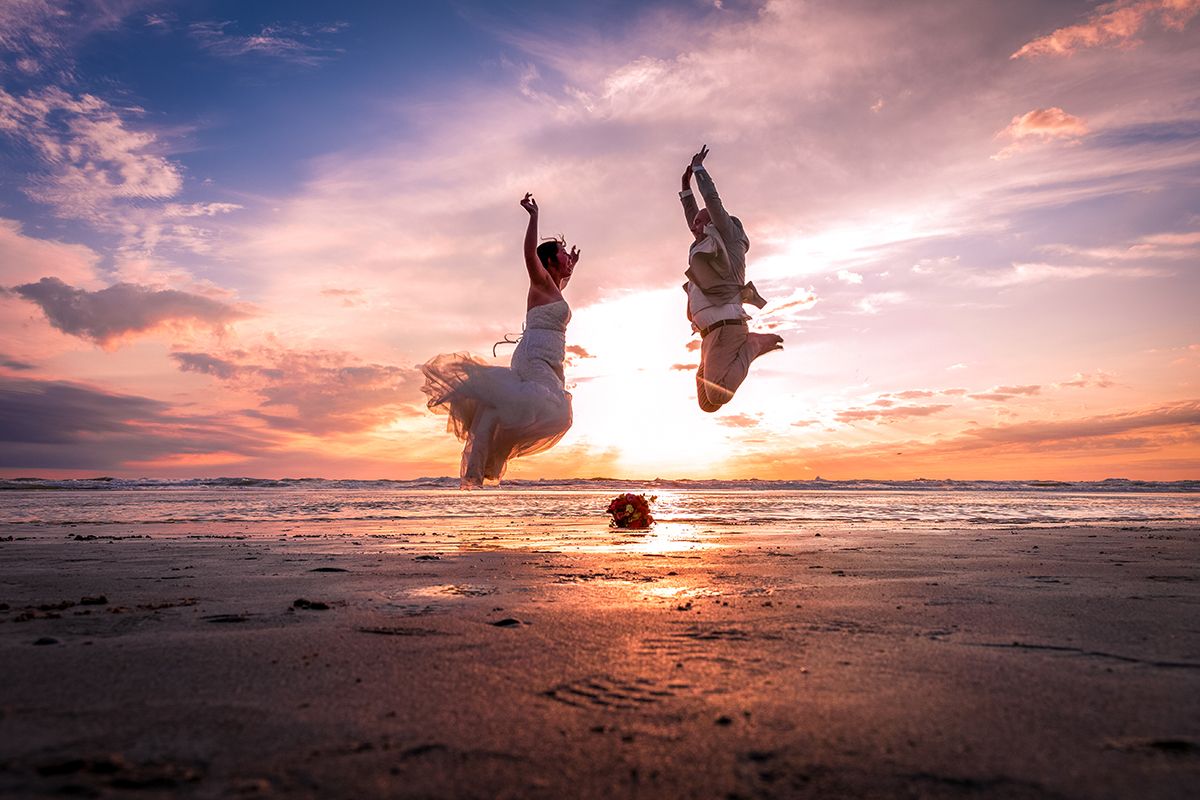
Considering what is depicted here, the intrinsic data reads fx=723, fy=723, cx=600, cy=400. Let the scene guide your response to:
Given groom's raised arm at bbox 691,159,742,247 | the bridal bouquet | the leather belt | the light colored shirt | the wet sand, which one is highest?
groom's raised arm at bbox 691,159,742,247

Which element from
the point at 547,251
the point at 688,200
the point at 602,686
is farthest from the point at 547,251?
the point at 602,686

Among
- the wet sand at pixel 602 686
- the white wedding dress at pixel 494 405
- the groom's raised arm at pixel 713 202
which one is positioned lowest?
the wet sand at pixel 602 686

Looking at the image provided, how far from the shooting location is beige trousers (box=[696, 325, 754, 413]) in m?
6.79

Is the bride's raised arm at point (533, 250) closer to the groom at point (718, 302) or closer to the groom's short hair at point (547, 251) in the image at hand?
the groom's short hair at point (547, 251)

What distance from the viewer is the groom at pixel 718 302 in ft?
22.3

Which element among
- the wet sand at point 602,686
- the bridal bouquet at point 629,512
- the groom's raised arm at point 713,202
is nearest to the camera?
the wet sand at point 602,686

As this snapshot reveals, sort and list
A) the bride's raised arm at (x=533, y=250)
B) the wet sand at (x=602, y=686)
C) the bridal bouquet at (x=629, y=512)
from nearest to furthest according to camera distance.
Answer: the wet sand at (x=602, y=686), the bride's raised arm at (x=533, y=250), the bridal bouquet at (x=629, y=512)

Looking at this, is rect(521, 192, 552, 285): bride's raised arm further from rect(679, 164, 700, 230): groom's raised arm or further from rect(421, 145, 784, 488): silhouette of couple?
rect(679, 164, 700, 230): groom's raised arm

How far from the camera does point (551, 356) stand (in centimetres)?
936

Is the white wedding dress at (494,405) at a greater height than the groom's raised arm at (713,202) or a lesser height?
lesser

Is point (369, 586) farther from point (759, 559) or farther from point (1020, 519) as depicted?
point (1020, 519)

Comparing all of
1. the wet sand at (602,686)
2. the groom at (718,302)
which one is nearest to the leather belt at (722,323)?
the groom at (718,302)

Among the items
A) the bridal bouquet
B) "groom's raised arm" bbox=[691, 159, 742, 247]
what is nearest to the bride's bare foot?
"groom's raised arm" bbox=[691, 159, 742, 247]

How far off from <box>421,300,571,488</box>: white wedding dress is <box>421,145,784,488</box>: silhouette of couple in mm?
12
